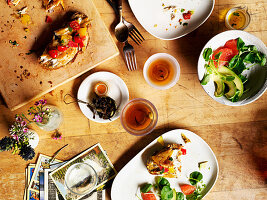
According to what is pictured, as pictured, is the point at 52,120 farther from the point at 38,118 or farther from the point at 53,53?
the point at 53,53

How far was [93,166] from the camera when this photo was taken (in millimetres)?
1965

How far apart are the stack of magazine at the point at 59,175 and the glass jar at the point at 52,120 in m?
0.29

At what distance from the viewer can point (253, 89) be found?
1.82 meters

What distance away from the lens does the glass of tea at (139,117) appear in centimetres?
185

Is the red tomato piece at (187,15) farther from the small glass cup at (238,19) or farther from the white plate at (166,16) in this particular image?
the small glass cup at (238,19)

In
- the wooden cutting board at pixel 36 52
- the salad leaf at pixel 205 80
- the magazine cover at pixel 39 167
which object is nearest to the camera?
the salad leaf at pixel 205 80

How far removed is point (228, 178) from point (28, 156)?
5.84 ft

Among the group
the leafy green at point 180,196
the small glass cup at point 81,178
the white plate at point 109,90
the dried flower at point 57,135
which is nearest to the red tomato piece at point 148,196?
the leafy green at point 180,196

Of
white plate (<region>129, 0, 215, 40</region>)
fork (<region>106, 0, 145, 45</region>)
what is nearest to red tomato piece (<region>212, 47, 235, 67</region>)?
white plate (<region>129, 0, 215, 40</region>)

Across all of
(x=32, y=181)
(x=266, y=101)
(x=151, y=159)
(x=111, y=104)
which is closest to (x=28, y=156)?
(x=32, y=181)

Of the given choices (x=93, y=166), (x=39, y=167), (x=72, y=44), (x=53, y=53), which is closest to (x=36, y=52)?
(x=53, y=53)

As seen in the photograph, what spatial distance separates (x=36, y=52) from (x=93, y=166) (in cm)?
111

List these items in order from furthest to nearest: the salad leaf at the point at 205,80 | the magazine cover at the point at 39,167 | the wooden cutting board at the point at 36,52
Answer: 1. the magazine cover at the point at 39,167
2. the wooden cutting board at the point at 36,52
3. the salad leaf at the point at 205,80

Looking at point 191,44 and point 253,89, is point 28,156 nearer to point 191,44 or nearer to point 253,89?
point 191,44
